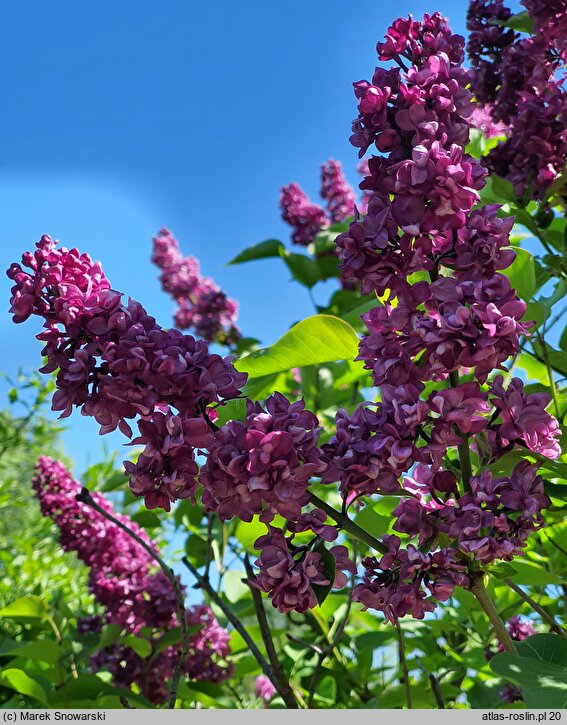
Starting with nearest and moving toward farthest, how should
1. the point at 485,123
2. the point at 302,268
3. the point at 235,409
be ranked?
the point at 235,409 < the point at 485,123 < the point at 302,268

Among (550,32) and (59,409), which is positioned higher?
(550,32)

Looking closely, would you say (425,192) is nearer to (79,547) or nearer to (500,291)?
(500,291)

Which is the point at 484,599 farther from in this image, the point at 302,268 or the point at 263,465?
the point at 302,268

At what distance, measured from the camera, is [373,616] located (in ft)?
5.02

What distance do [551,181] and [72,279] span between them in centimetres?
68

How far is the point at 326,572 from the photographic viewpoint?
0.58 meters

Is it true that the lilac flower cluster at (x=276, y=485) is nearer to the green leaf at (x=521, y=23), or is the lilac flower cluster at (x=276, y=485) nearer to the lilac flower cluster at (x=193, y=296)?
the green leaf at (x=521, y=23)

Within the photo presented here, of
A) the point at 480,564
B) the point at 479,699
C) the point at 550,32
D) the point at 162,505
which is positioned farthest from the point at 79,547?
the point at 550,32

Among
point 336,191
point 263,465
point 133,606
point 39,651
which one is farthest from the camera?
point 336,191

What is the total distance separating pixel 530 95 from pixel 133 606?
1069 mm

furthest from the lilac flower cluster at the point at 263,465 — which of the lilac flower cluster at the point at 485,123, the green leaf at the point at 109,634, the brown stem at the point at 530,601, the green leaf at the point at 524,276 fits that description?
the lilac flower cluster at the point at 485,123

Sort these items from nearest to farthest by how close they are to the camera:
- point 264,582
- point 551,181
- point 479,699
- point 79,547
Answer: point 264,582 → point 551,181 → point 479,699 → point 79,547

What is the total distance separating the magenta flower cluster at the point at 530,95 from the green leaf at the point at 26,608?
1.02 metres

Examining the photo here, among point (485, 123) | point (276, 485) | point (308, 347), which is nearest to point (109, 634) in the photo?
point (308, 347)
